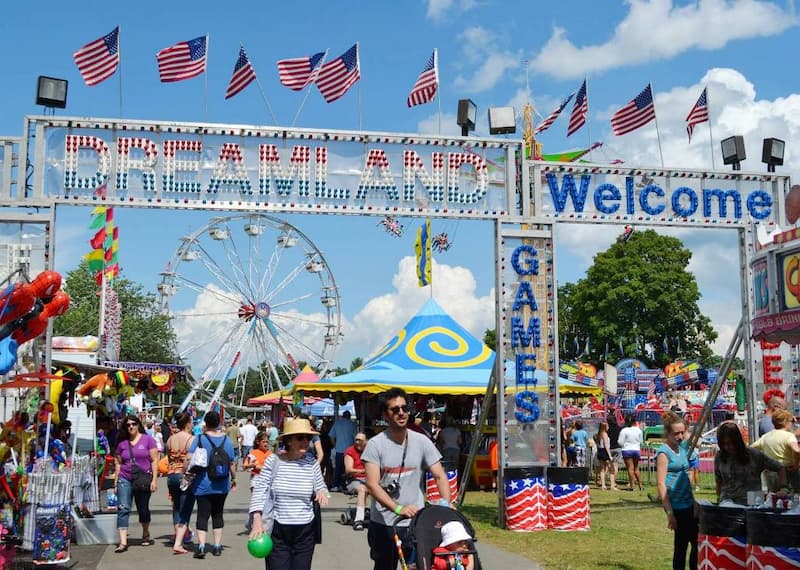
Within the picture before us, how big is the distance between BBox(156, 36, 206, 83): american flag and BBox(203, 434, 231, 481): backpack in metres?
5.90

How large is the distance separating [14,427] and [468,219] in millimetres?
6666

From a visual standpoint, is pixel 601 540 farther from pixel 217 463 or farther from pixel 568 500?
pixel 217 463

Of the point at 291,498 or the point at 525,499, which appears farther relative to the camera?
the point at 525,499

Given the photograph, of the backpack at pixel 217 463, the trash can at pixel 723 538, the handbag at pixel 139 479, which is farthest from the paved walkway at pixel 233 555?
the trash can at pixel 723 538

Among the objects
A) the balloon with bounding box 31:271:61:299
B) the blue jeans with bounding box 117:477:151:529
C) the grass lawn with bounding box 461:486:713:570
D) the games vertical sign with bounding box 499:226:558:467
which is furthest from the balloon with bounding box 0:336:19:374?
the games vertical sign with bounding box 499:226:558:467

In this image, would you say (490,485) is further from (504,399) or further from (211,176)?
(211,176)

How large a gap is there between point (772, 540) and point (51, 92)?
403 inches

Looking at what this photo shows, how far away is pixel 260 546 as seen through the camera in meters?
5.96

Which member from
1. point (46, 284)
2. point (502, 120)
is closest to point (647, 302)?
point (502, 120)

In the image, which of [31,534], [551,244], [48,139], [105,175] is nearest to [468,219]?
[551,244]

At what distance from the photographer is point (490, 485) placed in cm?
1869

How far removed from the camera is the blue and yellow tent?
732 inches

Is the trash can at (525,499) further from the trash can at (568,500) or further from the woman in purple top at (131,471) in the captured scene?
the woman in purple top at (131,471)

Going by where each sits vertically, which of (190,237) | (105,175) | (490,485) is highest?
(190,237)
